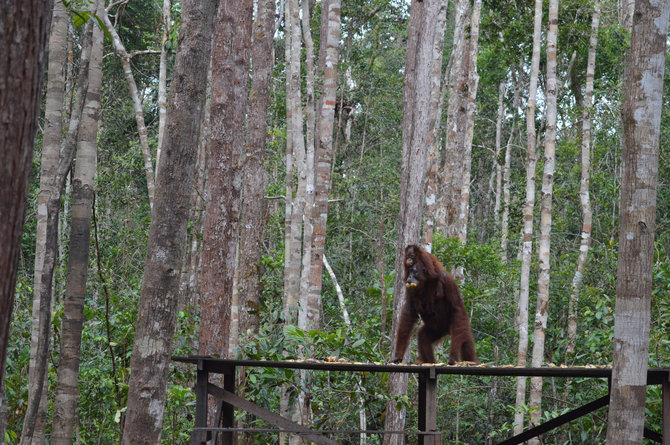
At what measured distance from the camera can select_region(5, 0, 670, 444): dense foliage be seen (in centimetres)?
785

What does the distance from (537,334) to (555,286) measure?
2.69 m

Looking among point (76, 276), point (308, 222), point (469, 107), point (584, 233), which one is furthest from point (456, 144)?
point (76, 276)

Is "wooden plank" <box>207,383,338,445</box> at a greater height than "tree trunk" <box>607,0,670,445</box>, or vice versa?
"tree trunk" <box>607,0,670,445</box>

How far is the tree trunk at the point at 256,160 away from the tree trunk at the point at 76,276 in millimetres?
4180

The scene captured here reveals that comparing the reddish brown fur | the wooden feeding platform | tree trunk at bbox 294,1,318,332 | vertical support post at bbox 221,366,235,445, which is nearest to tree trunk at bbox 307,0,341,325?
tree trunk at bbox 294,1,318,332

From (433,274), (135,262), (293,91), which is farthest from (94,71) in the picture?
(135,262)

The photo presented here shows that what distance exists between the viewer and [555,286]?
11.7 m

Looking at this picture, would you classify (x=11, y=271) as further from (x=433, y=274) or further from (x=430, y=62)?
(x=430, y=62)

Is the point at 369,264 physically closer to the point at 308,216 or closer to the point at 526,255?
the point at 526,255

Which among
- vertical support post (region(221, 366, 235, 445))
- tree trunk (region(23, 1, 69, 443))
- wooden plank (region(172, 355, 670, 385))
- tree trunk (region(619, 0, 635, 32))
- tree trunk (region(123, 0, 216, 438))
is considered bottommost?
vertical support post (region(221, 366, 235, 445))

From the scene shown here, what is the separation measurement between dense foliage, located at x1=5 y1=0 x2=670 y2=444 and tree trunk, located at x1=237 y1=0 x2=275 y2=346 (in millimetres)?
761

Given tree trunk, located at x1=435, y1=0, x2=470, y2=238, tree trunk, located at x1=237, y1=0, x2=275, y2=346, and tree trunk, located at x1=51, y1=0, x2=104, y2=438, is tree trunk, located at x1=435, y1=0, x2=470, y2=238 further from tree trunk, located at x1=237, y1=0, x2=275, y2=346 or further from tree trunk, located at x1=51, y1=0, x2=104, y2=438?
tree trunk, located at x1=51, y1=0, x2=104, y2=438

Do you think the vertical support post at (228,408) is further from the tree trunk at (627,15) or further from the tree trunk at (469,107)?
the tree trunk at (627,15)

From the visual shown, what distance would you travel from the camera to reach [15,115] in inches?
49.9
